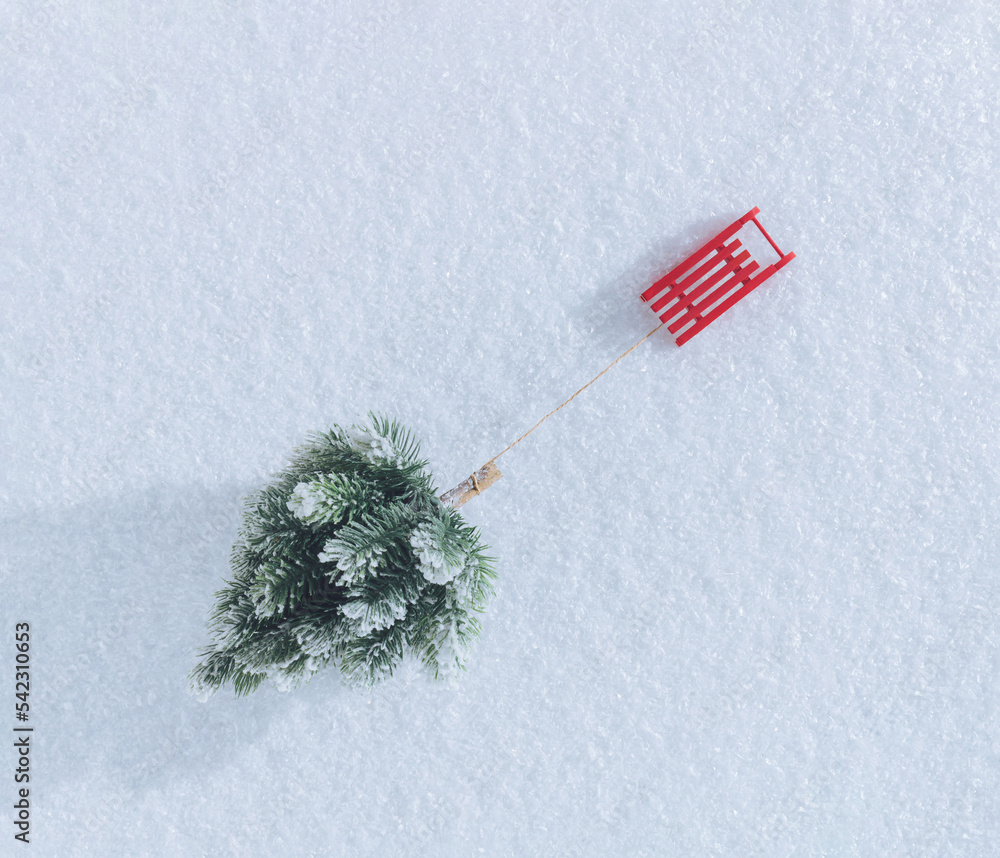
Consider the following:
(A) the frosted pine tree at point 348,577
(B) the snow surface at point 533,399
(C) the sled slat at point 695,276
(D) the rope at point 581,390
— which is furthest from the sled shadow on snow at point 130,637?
(C) the sled slat at point 695,276

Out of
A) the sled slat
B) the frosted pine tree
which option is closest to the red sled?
the sled slat

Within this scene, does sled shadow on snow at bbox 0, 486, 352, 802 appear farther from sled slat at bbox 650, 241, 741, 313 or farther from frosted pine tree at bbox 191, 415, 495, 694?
sled slat at bbox 650, 241, 741, 313

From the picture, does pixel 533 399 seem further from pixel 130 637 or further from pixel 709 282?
pixel 130 637

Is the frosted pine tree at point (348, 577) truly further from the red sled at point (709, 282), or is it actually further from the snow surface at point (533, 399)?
the red sled at point (709, 282)

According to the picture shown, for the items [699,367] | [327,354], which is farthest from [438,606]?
[699,367]

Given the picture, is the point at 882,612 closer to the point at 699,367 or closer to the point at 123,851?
the point at 699,367

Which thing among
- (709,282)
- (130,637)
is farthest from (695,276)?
(130,637)
